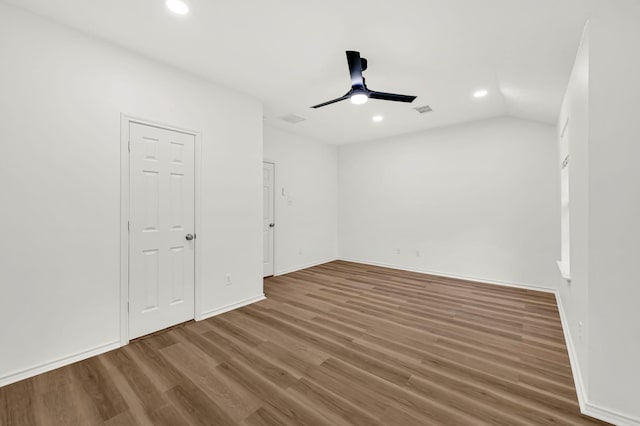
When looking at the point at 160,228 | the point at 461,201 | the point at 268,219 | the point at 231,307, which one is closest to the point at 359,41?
the point at 160,228

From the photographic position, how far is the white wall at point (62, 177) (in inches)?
81.7

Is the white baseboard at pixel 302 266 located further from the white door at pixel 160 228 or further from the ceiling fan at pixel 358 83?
the ceiling fan at pixel 358 83

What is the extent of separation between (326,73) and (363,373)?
3.07 metres

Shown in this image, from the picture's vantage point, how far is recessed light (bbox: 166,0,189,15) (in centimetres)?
202

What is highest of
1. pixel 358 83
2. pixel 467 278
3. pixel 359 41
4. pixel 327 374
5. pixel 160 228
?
pixel 359 41

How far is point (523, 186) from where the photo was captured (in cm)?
437

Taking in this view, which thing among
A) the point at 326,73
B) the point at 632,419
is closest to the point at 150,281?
the point at 326,73

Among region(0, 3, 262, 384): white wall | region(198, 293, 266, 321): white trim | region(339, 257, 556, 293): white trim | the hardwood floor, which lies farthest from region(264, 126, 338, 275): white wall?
region(0, 3, 262, 384): white wall

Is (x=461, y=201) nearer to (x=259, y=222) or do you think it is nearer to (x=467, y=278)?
(x=467, y=278)

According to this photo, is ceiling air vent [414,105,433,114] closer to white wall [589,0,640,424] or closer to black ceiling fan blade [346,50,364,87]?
black ceiling fan blade [346,50,364,87]

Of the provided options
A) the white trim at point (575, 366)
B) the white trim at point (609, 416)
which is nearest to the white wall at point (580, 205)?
the white trim at point (575, 366)

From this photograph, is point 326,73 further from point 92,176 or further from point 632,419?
point 632,419

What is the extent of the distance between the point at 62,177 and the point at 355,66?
2.80 metres

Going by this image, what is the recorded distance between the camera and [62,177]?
2.29 metres
